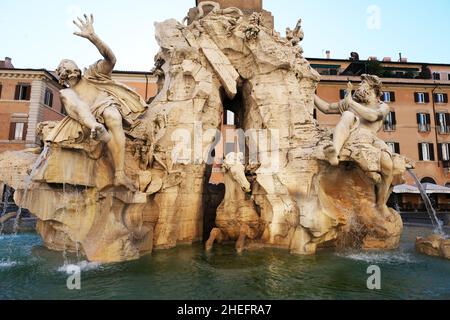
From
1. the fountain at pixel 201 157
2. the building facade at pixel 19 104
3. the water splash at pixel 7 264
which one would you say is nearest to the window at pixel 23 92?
the building facade at pixel 19 104

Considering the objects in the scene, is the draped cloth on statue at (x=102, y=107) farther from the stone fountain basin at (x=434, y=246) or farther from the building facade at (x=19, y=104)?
the building facade at (x=19, y=104)

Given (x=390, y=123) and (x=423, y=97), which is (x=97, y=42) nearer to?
(x=390, y=123)

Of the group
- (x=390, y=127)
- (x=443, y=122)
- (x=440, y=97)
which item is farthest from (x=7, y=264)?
(x=440, y=97)

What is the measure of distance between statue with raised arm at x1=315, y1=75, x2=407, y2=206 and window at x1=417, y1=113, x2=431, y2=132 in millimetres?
20498

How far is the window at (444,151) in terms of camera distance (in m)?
23.9

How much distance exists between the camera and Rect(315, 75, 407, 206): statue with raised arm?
591cm

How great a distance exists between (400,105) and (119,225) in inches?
972

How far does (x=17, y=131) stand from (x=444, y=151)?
31.2 meters

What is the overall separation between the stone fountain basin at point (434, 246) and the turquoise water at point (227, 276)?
27 cm

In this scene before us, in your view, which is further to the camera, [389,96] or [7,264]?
[389,96]

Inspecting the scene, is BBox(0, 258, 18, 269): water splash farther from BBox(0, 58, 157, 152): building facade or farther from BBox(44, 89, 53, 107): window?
BBox(44, 89, 53, 107): window

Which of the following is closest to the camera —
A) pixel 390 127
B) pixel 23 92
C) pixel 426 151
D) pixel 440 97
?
pixel 23 92

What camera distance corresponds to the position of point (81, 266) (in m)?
4.77
